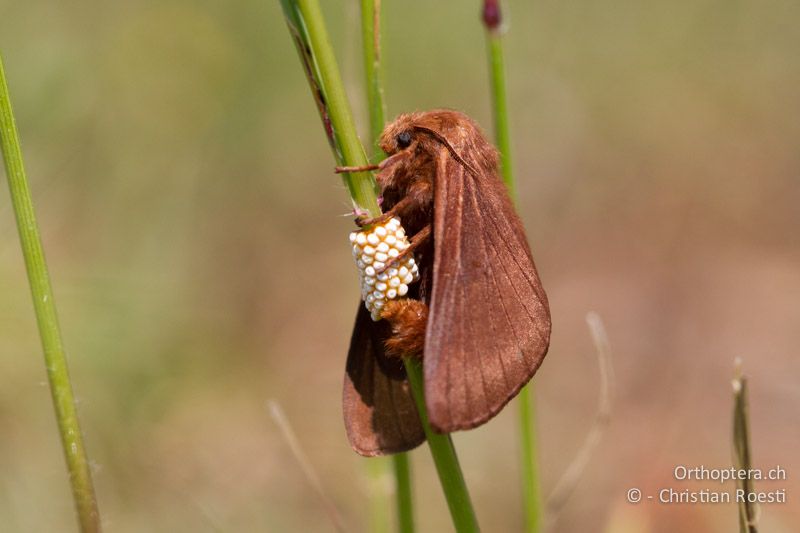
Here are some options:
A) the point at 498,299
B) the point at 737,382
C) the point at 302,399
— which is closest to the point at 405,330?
the point at 498,299

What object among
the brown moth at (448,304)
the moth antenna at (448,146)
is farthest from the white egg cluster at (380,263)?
the moth antenna at (448,146)

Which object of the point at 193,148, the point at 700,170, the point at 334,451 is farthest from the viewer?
the point at 700,170

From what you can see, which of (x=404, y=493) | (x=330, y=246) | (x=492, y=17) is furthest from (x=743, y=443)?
(x=330, y=246)

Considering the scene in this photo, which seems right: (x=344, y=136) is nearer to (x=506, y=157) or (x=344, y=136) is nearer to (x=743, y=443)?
(x=506, y=157)

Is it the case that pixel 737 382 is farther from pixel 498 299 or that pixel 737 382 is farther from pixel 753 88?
pixel 753 88

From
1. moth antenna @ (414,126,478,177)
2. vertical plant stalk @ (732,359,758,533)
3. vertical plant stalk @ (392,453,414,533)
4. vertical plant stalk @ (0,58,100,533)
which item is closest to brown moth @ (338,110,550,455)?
moth antenna @ (414,126,478,177)

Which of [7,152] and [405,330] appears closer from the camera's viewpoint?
[7,152]
